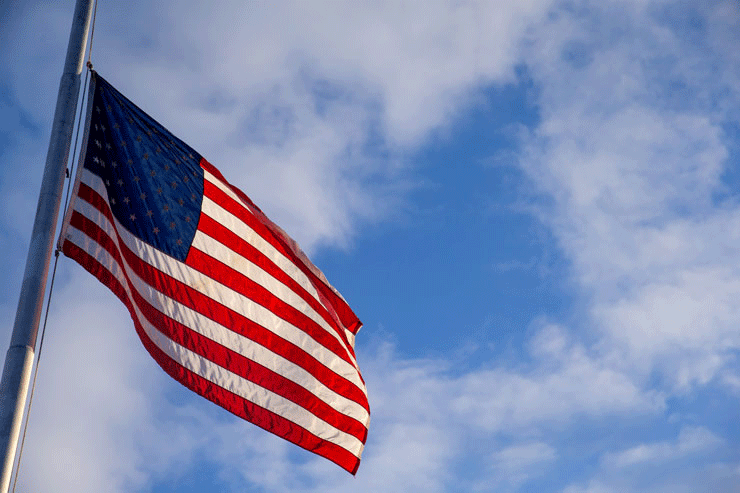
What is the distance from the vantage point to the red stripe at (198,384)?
11.7m

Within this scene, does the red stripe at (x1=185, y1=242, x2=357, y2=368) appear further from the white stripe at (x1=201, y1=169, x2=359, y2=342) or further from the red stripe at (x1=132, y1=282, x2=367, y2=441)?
the red stripe at (x1=132, y1=282, x2=367, y2=441)

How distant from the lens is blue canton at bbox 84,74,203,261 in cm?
1227

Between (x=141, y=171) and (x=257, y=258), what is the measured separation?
260 centimetres

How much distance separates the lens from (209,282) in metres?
13.1

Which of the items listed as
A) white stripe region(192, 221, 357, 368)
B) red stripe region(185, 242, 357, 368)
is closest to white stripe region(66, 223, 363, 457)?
red stripe region(185, 242, 357, 368)

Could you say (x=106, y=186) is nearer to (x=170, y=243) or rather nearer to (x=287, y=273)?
(x=170, y=243)

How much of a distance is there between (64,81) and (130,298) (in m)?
3.26

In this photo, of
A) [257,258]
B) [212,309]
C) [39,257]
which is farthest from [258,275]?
[39,257]

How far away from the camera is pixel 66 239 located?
11.5 m

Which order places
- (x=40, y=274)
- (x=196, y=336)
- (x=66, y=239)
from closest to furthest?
(x=40, y=274)
(x=66, y=239)
(x=196, y=336)

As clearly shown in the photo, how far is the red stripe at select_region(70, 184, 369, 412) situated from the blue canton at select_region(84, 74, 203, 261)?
37 centimetres

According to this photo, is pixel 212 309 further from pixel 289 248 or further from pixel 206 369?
pixel 289 248

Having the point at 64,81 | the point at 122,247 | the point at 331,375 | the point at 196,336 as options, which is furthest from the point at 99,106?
the point at 331,375

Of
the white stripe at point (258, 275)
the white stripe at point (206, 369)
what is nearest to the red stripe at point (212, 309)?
the white stripe at point (206, 369)
